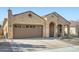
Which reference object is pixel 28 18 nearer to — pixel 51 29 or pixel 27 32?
pixel 27 32

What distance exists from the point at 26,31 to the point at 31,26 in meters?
1.30

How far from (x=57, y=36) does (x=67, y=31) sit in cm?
263

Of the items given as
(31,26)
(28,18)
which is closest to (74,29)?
(31,26)

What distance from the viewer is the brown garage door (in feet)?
80.0

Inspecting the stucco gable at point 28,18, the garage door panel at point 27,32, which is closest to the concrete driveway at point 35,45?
the garage door panel at point 27,32

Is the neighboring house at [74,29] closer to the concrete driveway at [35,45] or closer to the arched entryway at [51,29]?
the concrete driveway at [35,45]

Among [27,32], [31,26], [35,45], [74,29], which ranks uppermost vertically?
[31,26]

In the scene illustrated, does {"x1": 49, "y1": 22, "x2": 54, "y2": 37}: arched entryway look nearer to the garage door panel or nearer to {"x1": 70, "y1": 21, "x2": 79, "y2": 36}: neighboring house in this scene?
the garage door panel

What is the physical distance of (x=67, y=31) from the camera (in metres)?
22.5

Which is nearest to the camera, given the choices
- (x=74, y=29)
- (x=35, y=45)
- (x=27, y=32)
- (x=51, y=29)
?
(x=35, y=45)

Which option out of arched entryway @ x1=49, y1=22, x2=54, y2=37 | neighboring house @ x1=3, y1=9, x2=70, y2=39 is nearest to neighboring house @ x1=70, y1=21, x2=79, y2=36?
neighboring house @ x1=3, y1=9, x2=70, y2=39

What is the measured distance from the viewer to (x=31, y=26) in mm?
25922
